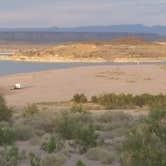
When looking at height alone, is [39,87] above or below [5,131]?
below

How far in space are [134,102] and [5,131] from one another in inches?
553

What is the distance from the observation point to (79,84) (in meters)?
39.0

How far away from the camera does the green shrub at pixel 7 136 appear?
1110cm

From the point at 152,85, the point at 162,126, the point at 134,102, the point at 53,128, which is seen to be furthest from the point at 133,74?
the point at 162,126

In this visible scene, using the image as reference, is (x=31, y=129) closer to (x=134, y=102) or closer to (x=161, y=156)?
(x=161, y=156)

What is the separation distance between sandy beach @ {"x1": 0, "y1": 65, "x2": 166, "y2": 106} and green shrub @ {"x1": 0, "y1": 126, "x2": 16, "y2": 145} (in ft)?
50.2

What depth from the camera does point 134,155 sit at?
Result: 816 cm

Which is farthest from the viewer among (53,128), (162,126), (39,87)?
(39,87)

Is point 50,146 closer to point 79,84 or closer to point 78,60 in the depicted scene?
point 79,84

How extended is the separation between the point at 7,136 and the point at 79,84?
27778 millimetres

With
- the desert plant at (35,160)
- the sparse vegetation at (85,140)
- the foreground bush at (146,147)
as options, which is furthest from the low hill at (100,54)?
the desert plant at (35,160)

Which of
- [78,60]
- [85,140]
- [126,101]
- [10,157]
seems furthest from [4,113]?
[78,60]

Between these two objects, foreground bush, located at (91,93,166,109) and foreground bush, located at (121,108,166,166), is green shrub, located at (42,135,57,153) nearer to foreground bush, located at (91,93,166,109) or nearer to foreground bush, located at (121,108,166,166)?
foreground bush, located at (121,108,166,166)

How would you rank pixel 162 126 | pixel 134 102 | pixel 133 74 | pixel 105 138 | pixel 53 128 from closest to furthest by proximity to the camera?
pixel 162 126 → pixel 105 138 → pixel 53 128 → pixel 134 102 → pixel 133 74
